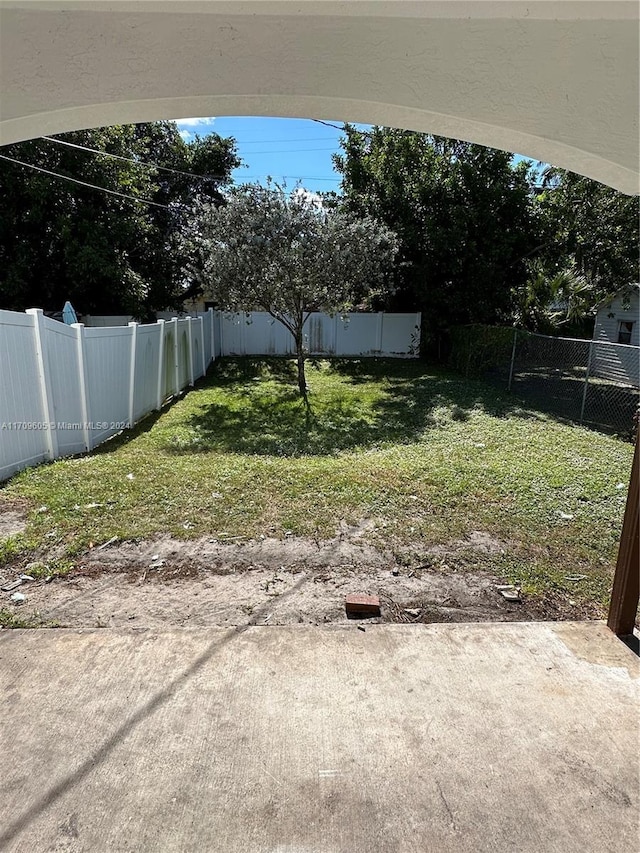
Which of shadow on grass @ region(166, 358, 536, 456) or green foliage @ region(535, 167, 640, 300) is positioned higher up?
green foliage @ region(535, 167, 640, 300)

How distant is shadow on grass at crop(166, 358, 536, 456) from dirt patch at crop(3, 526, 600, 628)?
8.81ft

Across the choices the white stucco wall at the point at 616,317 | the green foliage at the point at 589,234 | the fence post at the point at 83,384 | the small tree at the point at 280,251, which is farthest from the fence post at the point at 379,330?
the fence post at the point at 83,384

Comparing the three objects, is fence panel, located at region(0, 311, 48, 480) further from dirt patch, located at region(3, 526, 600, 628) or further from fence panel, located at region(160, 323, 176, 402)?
fence panel, located at region(160, 323, 176, 402)

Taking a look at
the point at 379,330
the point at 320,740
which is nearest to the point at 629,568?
the point at 320,740

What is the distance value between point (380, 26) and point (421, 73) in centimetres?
26

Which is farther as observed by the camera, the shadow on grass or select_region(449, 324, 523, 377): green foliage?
select_region(449, 324, 523, 377): green foliage

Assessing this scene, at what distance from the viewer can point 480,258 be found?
1440cm

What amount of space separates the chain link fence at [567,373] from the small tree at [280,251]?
13.5 ft

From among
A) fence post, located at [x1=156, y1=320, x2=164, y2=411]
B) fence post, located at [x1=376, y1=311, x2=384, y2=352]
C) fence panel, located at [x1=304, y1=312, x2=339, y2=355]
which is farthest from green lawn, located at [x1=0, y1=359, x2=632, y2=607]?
fence panel, located at [x1=304, y1=312, x2=339, y2=355]

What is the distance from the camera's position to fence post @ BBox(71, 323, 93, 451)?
5707mm

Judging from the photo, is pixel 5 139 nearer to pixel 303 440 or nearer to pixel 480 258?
pixel 303 440

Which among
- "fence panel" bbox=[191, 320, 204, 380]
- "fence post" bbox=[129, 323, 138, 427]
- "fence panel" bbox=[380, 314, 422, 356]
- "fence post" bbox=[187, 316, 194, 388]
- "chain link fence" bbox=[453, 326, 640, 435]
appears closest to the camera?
"fence post" bbox=[129, 323, 138, 427]

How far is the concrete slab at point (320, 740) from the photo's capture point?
1.70 m

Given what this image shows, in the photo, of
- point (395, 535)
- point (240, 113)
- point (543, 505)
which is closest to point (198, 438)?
point (395, 535)
